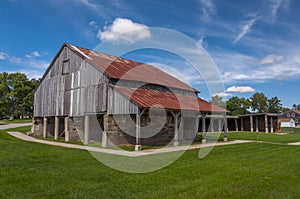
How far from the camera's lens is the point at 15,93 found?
53812mm

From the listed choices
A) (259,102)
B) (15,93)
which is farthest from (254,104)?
(15,93)

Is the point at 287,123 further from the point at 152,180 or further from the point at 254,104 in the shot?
the point at 152,180

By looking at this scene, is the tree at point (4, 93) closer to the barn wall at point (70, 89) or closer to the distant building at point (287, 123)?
the barn wall at point (70, 89)

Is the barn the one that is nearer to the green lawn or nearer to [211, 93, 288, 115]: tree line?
the green lawn

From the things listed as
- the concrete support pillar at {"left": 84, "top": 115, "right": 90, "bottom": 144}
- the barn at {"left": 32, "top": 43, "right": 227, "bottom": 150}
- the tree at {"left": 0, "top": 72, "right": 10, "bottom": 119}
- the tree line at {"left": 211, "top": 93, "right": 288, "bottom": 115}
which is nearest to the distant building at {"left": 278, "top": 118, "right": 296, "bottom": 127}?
the tree line at {"left": 211, "top": 93, "right": 288, "bottom": 115}

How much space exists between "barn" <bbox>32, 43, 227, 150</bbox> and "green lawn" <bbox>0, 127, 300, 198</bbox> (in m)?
6.33

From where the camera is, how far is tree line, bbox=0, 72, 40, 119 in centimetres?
5462

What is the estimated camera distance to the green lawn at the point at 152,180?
576 cm

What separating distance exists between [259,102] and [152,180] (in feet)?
256

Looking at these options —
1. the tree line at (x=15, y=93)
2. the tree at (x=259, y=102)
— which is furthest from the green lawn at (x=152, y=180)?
the tree at (x=259, y=102)

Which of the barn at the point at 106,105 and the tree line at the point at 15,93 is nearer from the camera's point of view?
the barn at the point at 106,105

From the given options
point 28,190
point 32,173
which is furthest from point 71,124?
point 28,190

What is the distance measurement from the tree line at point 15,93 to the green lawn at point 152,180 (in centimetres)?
5072

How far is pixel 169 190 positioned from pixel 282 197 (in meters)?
2.55
